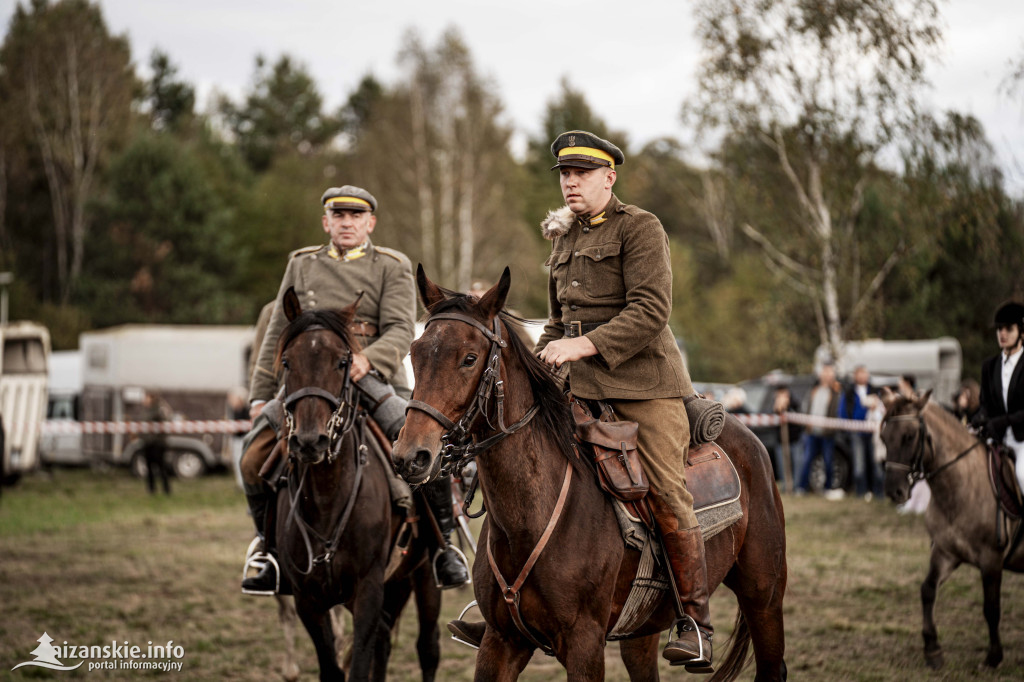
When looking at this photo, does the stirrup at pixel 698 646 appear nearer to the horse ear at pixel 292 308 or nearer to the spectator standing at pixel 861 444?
the horse ear at pixel 292 308

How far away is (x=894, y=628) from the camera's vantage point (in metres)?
8.90

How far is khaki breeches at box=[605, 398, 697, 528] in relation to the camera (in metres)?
4.44

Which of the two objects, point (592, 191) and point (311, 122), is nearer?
point (592, 191)

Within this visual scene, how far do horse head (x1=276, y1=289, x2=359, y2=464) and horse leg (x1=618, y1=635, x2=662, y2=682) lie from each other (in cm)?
190

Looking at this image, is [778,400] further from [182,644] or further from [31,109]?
[31,109]

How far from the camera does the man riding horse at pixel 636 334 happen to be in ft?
14.3

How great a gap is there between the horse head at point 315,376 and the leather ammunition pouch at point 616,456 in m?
1.54

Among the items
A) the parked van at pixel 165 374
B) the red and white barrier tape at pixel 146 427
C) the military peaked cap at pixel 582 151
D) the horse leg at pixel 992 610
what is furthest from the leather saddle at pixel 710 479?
the parked van at pixel 165 374

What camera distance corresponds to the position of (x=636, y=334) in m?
4.26

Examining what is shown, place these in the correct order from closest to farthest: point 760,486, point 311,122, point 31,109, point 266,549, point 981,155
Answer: point 760,486 < point 266,549 < point 981,155 < point 31,109 < point 311,122

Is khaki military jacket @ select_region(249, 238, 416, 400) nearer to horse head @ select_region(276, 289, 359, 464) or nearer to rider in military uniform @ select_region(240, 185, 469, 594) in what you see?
rider in military uniform @ select_region(240, 185, 469, 594)

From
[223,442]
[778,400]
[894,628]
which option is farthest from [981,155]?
[223,442]

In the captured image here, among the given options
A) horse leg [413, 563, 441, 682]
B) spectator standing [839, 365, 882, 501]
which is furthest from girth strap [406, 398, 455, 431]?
spectator standing [839, 365, 882, 501]

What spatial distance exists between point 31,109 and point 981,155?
1342 inches
